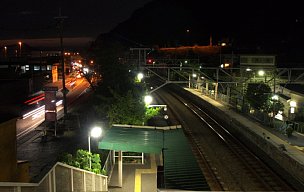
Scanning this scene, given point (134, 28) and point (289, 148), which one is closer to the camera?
point (289, 148)

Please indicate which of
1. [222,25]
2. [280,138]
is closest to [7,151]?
[280,138]

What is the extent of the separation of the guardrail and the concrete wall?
1419 millimetres

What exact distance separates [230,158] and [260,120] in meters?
7.38

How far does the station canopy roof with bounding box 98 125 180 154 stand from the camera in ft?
34.9

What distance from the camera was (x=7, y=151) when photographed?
7.63 m

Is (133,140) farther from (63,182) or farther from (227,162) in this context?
(227,162)

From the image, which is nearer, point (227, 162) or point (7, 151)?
point (7, 151)

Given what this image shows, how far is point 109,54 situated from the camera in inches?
1029

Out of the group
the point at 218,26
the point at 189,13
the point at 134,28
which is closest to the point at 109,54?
the point at 218,26

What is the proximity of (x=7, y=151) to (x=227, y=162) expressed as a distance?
36.4ft

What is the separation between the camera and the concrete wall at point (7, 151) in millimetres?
7320

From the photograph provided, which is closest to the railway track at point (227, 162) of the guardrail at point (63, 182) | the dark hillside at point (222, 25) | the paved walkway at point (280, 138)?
the paved walkway at point (280, 138)

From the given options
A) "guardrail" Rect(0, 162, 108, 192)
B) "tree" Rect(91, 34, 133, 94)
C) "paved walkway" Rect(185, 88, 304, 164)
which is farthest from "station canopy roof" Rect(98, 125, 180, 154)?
"paved walkway" Rect(185, 88, 304, 164)

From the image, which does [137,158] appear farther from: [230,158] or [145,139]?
[230,158]
